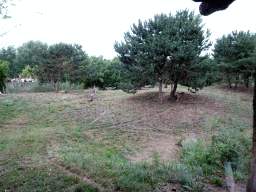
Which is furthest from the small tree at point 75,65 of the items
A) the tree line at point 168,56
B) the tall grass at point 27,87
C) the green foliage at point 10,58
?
the green foliage at point 10,58

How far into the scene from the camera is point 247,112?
12.5 metres

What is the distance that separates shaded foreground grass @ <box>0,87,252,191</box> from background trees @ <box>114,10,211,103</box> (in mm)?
2558

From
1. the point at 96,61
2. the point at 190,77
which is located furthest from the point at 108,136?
the point at 96,61

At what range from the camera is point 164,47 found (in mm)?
12328

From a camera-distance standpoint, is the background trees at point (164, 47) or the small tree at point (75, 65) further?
the small tree at point (75, 65)

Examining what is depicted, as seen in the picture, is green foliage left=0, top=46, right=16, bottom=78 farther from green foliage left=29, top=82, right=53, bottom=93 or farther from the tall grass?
green foliage left=29, top=82, right=53, bottom=93

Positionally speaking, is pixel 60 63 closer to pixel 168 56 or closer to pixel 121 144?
pixel 168 56

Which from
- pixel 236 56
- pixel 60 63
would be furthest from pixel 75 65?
pixel 236 56

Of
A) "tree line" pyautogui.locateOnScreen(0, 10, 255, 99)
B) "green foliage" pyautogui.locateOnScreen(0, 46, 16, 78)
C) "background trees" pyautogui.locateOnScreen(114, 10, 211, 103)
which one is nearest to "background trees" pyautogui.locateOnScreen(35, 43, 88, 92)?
"tree line" pyautogui.locateOnScreen(0, 10, 255, 99)

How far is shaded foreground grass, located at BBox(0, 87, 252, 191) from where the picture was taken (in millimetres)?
3250

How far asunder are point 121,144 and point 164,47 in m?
7.83

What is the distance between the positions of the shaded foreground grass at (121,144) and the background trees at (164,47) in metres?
2.56

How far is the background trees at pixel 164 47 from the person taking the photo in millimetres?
12141

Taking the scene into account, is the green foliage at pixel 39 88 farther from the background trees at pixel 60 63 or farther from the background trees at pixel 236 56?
the background trees at pixel 236 56
